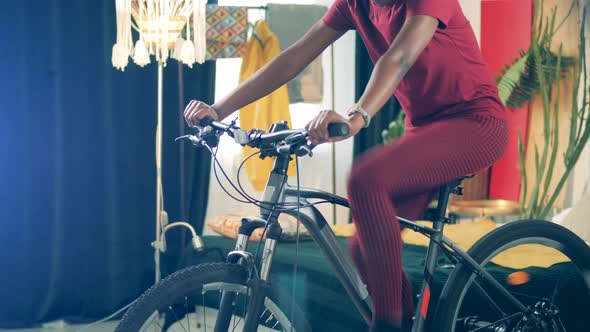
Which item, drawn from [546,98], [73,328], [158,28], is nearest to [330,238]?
[158,28]

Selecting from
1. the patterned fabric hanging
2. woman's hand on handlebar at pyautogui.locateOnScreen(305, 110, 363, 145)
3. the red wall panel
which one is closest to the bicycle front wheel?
woman's hand on handlebar at pyautogui.locateOnScreen(305, 110, 363, 145)

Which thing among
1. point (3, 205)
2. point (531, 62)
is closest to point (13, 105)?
point (3, 205)

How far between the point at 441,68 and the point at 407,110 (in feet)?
0.46

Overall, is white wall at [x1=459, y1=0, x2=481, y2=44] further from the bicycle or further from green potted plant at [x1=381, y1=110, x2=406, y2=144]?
the bicycle

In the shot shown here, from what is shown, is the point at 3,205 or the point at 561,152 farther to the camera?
the point at 561,152

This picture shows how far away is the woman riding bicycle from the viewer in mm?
1387

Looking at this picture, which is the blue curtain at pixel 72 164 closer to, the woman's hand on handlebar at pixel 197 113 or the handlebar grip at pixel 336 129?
the woman's hand on handlebar at pixel 197 113

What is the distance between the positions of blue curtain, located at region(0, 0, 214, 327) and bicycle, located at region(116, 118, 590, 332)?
1586 mm

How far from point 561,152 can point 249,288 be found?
2928 millimetres

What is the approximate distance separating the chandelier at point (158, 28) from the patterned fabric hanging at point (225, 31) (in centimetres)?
48

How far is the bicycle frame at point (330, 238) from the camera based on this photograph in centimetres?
133

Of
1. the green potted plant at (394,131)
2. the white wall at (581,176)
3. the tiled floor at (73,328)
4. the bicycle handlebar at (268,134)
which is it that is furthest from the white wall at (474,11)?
the bicycle handlebar at (268,134)

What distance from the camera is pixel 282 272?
2.85 m

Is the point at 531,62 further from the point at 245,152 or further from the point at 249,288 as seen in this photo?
the point at 249,288
